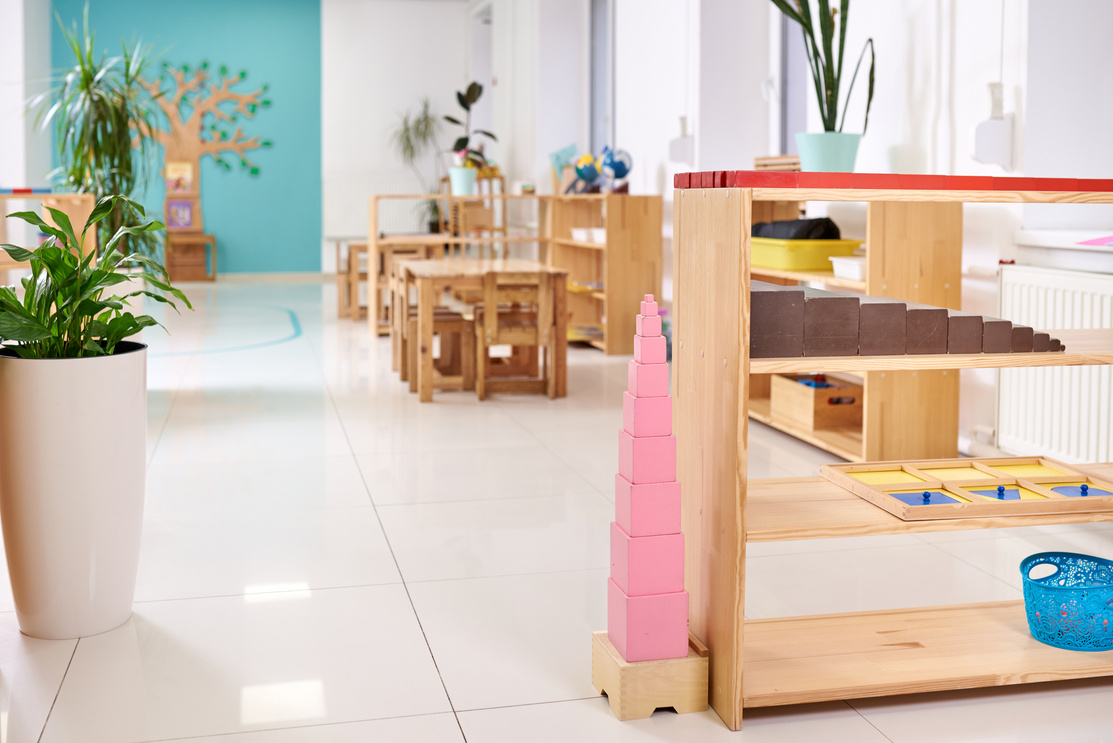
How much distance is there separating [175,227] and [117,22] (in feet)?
6.79

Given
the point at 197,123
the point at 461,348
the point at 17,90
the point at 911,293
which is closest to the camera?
the point at 911,293

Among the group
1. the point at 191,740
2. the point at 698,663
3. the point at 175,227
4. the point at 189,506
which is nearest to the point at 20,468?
the point at 191,740

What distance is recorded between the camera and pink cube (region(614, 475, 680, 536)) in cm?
178

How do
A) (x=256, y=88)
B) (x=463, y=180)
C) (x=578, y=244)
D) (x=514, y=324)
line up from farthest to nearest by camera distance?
(x=256, y=88) < (x=463, y=180) < (x=578, y=244) < (x=514, y=324)

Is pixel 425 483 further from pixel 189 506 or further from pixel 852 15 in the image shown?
pixel 852 15

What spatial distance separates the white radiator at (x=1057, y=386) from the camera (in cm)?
290

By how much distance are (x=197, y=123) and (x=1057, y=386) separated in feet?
31.6

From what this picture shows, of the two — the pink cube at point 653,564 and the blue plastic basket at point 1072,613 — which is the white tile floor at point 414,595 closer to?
the blue plastic basket at point 1072,613

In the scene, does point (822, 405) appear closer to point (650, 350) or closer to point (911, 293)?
point (911, 293)

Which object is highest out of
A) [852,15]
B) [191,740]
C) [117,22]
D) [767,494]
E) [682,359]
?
[117,22]

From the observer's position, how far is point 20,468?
2043 mm

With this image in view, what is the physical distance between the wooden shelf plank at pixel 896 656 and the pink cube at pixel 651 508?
11.6 inches

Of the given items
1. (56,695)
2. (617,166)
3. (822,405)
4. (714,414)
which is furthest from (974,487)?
(617,166)

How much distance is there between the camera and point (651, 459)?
1784 millimetres
